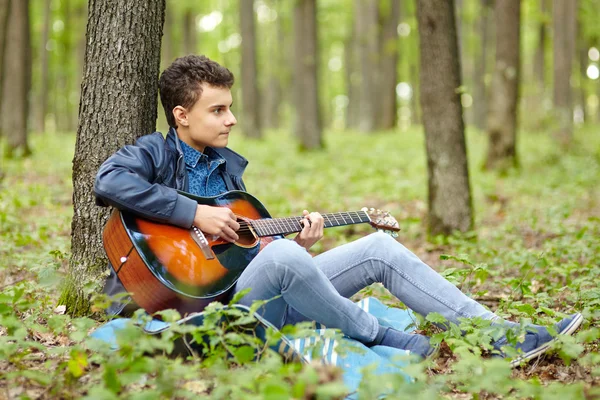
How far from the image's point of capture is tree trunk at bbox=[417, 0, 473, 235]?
6.08 meters

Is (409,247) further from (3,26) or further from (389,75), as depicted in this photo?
(389,75)

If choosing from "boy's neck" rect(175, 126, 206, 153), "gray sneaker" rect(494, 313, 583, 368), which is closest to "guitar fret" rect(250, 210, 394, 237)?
"boy's neck" rect(175, 126, 206, 153)

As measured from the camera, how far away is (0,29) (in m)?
9.24

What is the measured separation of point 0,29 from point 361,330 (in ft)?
27.9

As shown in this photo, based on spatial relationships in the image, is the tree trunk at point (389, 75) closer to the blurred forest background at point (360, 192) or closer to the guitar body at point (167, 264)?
the blurred forest background at point (360, 192)

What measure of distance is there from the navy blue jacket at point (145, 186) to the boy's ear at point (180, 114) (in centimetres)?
19

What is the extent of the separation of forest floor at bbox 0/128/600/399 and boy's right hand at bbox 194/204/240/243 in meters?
0.73

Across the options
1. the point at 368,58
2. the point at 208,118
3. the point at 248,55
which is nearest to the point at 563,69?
the point at 368,58

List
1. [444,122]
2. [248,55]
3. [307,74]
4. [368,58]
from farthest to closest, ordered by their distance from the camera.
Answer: [368,58] → [248,55] → [307,74] → [444,122]

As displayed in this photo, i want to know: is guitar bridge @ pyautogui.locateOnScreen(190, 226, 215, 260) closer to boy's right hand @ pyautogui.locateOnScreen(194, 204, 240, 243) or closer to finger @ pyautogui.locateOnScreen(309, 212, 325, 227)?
boy's right hand @ pyautogui.locateOnScreen(194, 204, 240, 243)

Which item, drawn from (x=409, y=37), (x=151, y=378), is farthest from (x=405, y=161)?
(x=409, y=37)

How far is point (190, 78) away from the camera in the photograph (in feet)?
10.9

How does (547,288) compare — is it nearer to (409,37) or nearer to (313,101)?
(313,101)

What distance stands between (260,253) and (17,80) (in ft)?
32.2
